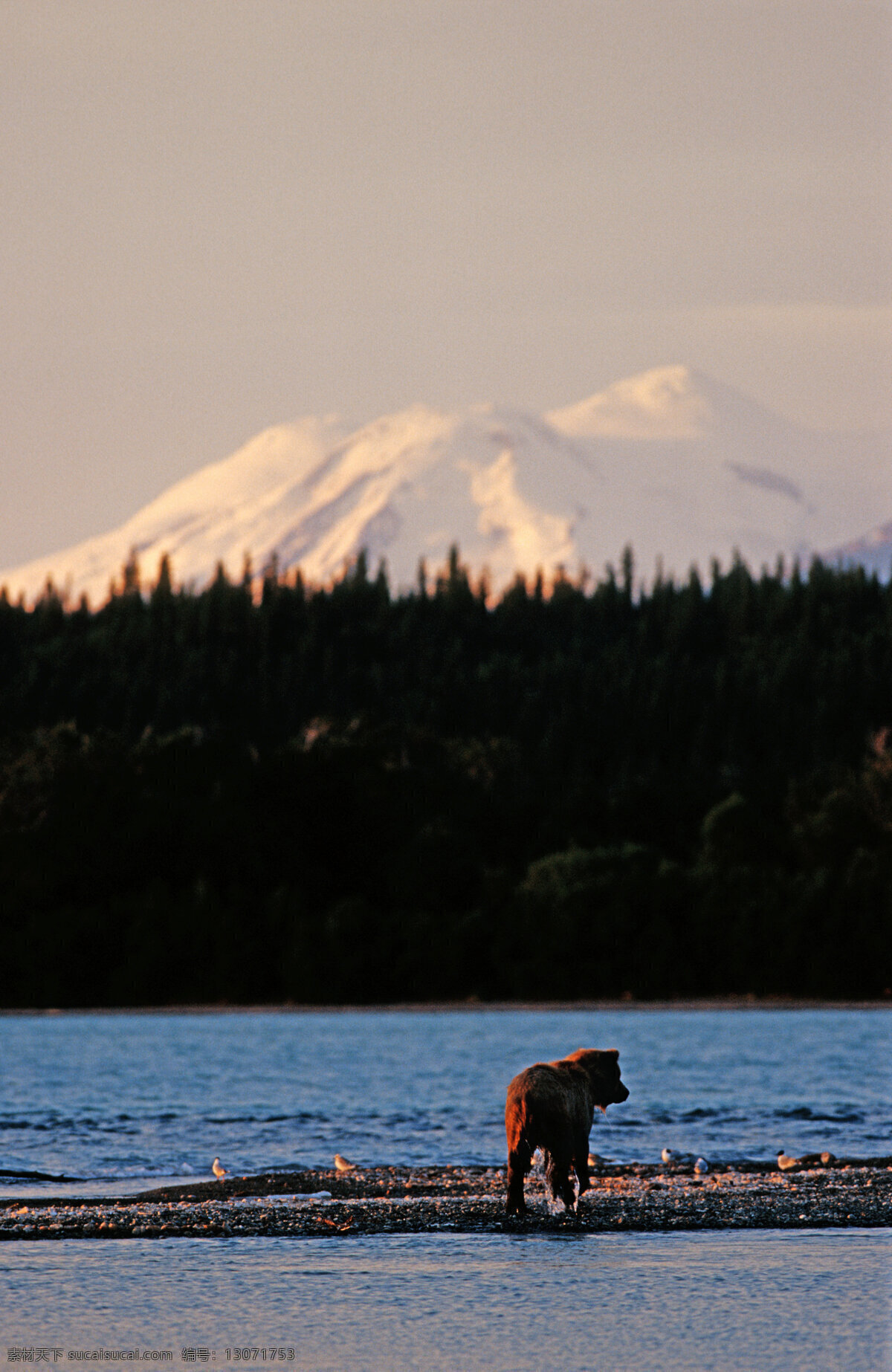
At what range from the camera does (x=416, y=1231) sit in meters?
20.6

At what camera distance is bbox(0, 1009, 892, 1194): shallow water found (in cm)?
3388

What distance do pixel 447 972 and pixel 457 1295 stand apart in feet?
350

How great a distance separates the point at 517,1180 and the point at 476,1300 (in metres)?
4.52

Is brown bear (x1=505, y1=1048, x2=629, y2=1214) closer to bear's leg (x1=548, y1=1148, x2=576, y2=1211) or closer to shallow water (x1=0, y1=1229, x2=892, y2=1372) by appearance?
bear's leg (x1=548, y1=1148, x2=576, y2=1211)

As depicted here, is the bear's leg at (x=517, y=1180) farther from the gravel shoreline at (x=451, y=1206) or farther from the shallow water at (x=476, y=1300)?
the shallow water at (x=476, y=1300)

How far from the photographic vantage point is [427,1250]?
19.3m

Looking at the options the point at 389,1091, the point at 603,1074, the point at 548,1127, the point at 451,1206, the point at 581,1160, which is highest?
the point at 603,1074

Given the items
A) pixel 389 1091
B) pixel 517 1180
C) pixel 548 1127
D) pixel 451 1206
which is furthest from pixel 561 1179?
pixel 389 1091

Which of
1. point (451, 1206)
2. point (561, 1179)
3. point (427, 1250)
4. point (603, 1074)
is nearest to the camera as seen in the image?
point (427, 1250)

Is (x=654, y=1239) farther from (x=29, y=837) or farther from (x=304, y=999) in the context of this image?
(x=29, y=837)

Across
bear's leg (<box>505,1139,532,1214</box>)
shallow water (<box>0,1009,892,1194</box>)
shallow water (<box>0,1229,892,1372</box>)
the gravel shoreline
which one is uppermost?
bear's leg (<box>505,1139,532,1214</box>)

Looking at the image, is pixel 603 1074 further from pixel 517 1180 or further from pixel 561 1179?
pixel 517 1180

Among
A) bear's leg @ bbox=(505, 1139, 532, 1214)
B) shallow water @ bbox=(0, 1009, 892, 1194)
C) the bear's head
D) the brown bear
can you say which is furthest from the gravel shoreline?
shallow water @ bbox=(0, 1009, 892, 1194)

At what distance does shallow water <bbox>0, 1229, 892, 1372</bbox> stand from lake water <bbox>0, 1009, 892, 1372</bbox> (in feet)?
0.11
